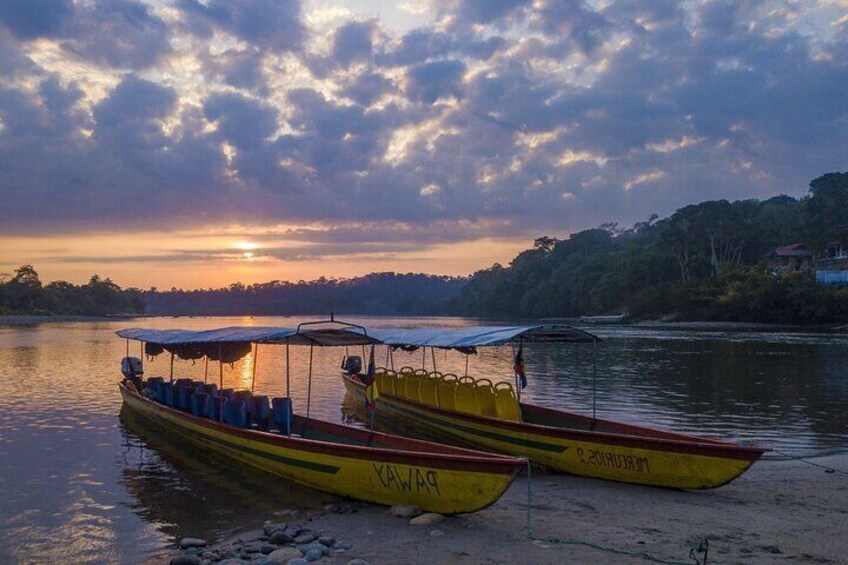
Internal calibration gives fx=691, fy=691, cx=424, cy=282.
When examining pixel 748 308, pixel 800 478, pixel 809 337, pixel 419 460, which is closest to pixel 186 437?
pixel 419 460

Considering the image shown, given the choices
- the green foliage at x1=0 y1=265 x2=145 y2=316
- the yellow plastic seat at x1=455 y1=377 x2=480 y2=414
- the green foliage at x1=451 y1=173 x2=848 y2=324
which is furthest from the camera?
the green foliage at x1=0 y1=265 x2=145 y2=316

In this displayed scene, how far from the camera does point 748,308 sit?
7962 centimetres

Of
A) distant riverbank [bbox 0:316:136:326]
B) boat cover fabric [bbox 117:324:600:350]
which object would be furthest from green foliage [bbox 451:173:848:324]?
distant riverbank [bbox 0:316:136:326]

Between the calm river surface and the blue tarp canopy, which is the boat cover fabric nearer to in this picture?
the blue tarp canopy

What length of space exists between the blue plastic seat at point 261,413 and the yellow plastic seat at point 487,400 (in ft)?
15.5

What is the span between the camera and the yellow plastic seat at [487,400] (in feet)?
50.0

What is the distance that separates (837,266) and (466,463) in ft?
282

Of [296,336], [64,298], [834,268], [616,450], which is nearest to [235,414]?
[296,336]

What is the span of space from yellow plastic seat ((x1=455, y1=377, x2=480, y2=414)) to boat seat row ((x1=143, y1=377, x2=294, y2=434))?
12.8ft

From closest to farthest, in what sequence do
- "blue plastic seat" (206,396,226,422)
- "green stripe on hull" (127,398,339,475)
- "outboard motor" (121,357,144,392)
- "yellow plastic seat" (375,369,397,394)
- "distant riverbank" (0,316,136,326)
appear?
"green stripe on hull" (127,398,339,475)
"blue plastic seat" (206,396,226,422)
"yellow plastic seat" (375,369,397,394)
"outboard motor" (121,357,144,392)
"distant riverbank" (0,316,136,326)

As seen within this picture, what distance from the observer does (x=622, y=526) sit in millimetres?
9289

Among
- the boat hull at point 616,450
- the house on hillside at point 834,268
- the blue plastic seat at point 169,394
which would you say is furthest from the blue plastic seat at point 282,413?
the house on hillside at point 834,268

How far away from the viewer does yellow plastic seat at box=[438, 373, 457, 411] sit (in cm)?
1664

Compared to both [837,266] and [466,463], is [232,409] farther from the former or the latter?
[837,266]
